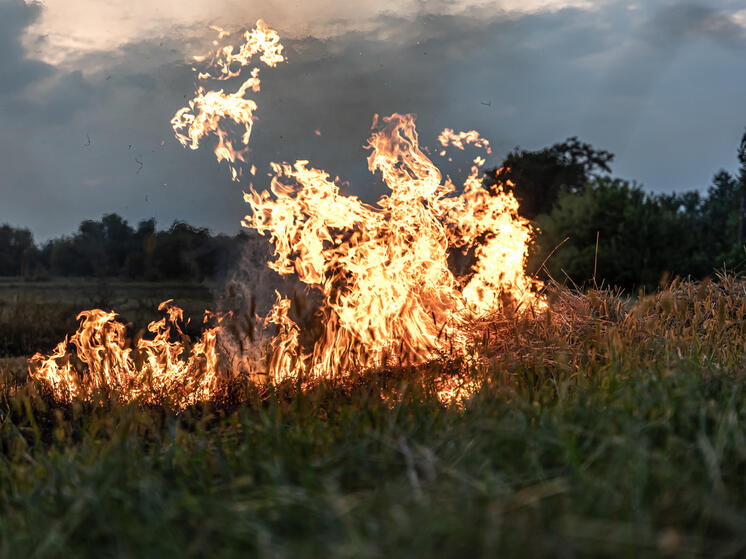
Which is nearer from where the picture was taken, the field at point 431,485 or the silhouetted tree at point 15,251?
the field at point 431,485

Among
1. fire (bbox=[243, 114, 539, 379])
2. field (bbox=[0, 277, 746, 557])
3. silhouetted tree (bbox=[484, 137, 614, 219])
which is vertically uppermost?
silhouetted tree (bbox=[484, 137, 614, 219])

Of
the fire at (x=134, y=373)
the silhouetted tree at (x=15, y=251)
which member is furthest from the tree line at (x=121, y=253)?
the fire at (x=134, y=373)

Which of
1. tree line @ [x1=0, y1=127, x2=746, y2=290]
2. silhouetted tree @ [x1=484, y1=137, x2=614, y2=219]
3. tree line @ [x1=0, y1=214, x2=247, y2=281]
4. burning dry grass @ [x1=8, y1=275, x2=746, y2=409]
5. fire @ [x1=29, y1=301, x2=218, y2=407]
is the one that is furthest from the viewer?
silhouetted tree @ [x1=484, y1=137, x2=614, y2=219]

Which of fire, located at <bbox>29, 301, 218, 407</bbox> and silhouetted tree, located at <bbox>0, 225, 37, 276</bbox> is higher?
silhouetted tree, located at <bbox>0, 225, 37, 276</bbox>

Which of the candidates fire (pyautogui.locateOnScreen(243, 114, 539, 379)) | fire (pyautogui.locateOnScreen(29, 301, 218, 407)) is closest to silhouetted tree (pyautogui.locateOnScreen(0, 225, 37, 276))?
fire (pyautogui.locateOnScreen(29, 301, 218, 407))

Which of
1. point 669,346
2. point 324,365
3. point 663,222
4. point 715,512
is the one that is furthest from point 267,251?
point 663,222

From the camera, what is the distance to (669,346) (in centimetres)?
641

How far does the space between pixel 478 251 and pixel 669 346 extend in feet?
11.1

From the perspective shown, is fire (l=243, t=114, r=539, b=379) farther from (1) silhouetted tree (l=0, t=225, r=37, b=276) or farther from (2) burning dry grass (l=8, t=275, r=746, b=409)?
(1) silhouetted tree (l=0, t=225, r=37, b=276)

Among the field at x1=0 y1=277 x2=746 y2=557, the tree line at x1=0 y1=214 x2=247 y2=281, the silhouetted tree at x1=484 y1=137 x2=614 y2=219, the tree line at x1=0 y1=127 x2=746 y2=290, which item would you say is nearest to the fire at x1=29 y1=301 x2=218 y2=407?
the field at x1=0 y1=277 x2=746 y2=557

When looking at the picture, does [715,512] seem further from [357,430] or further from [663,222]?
[663,222]

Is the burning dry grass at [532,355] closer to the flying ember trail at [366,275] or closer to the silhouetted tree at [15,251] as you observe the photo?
the flying ember trail at [366,275]

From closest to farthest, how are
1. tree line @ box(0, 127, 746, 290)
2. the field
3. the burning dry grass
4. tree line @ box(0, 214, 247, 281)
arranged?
the field < the burning dry grass < tree line @ box(0, 214, 247, 281) < tree line @ box(0, 127, 746, 290)

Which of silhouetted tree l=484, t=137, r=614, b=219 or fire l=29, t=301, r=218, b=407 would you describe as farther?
silhouetted tree l=484, t=137, r=614, b=219
